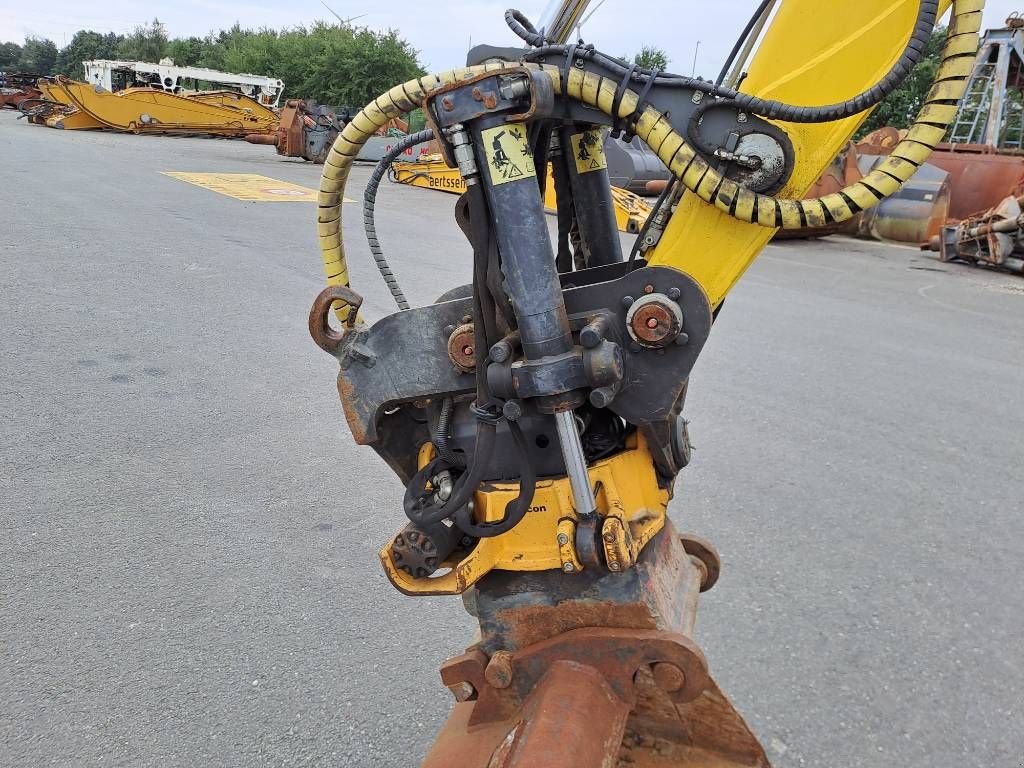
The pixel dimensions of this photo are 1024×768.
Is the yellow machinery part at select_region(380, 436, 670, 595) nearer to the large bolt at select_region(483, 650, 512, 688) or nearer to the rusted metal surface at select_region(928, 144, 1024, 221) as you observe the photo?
the large bolt at select_region(483, 650, 512, 688)

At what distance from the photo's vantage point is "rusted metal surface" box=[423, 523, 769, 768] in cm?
157

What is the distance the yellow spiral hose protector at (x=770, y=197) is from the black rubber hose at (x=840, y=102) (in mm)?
58

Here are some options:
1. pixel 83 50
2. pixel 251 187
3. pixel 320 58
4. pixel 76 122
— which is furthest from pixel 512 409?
pixel 83 50

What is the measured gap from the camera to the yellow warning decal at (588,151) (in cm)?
198

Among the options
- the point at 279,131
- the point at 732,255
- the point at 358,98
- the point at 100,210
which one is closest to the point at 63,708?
the point at 732,255

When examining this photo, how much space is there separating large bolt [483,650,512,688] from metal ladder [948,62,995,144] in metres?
16.7

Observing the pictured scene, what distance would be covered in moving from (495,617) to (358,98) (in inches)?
1372

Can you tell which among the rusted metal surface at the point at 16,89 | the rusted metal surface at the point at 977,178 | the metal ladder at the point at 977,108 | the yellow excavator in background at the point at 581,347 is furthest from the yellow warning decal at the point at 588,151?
the rusted metal surface at the point at 16,89

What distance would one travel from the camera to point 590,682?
5.46 feet

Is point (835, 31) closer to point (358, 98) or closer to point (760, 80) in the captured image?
point (760, 80)

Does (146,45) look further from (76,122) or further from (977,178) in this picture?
(977,178)

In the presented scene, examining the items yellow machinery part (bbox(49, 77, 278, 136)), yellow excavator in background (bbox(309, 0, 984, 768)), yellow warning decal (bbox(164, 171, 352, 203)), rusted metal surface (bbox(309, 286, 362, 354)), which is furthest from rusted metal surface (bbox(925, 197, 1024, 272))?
yellow machinery part (bbox(49, 77, 278, 136))

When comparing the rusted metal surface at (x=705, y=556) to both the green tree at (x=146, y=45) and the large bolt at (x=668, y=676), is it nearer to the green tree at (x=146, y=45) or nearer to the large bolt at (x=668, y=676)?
the large bolt at (x=668, y=676)

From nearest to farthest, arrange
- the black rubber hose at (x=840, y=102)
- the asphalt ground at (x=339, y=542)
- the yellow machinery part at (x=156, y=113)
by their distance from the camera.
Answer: the black rubber hose at (x=840, y=102), the asphalt ground at (x=339, y=542), the yellow machinery part at (x=156, y=113)
